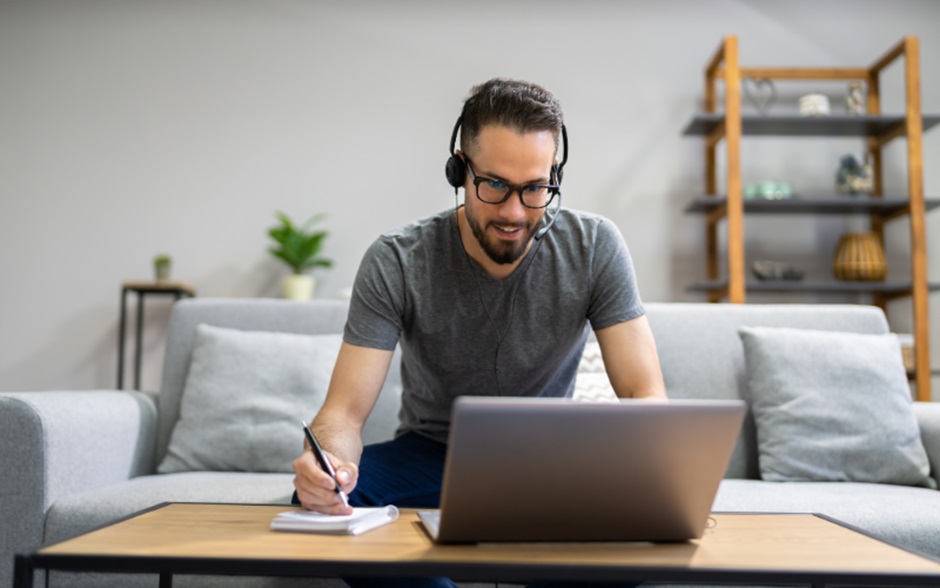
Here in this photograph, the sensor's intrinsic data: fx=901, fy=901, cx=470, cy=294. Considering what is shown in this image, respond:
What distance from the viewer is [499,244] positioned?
1.42 meters

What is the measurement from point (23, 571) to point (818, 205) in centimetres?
352

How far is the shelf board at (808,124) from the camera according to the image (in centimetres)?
366

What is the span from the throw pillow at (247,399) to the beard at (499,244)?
784 mm

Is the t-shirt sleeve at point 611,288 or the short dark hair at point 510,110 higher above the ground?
the short dark hair at point 510,110

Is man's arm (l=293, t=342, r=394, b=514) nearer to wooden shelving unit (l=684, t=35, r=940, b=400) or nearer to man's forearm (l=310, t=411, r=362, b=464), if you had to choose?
man's forearm (l=310, t=411, r=362, b=464)

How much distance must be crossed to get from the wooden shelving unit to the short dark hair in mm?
2363

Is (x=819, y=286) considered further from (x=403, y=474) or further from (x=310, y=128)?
(x=403, y=474)

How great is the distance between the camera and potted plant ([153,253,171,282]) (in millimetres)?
3865

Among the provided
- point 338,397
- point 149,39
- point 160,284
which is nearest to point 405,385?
point 338,397

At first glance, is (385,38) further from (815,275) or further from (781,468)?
(781,468)

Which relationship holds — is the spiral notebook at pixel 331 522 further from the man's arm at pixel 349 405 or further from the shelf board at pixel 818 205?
the shelf board at pixel 818 205

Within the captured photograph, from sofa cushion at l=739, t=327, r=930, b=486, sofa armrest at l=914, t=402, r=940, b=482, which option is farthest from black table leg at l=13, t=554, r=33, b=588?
sofa armrest at l=914, t=402, r=940, b=482

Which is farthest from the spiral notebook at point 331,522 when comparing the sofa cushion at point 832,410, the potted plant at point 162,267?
the potted plant at point 162,267

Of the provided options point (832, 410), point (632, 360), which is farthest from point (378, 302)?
point (832, 410)
